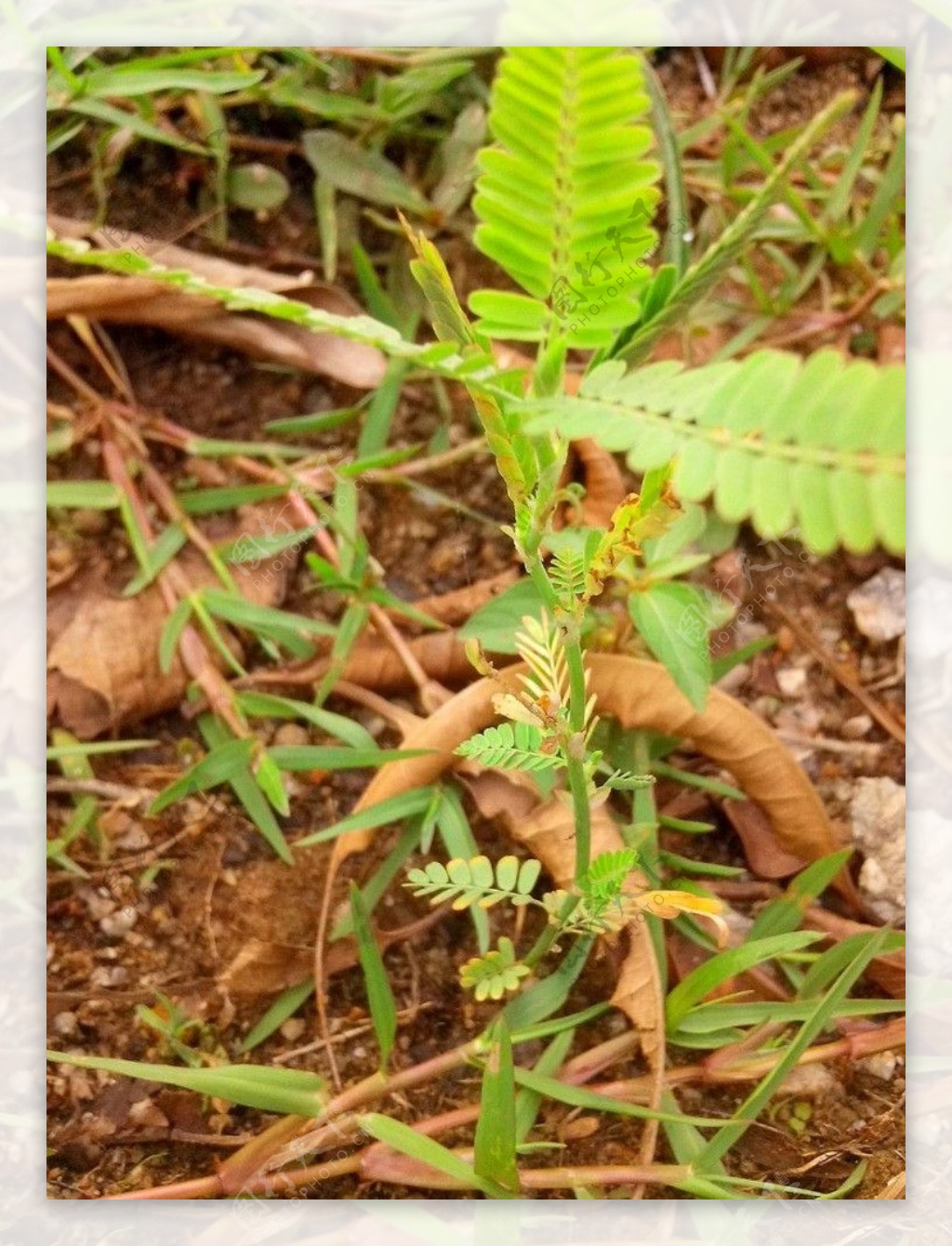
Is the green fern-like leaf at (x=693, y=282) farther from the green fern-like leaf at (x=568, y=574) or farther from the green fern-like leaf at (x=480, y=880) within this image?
the green fern-like leaf at (x=480, y=880)

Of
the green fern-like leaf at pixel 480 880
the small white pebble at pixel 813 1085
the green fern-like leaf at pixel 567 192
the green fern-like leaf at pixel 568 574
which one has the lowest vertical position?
the small white pebble at pixel 813 1085

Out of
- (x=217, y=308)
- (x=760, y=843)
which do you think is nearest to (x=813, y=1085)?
(x=760, y=843)

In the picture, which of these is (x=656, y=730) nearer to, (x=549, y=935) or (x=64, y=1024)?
(x=549, y=935)

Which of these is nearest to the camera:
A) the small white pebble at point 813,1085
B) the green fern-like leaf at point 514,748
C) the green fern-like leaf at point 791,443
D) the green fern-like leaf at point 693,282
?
the green fern-like leaf at point 791,443

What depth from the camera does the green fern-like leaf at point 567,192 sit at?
0.50 m

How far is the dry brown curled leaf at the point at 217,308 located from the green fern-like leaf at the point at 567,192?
1.07ft

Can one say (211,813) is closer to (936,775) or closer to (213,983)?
(213,983)

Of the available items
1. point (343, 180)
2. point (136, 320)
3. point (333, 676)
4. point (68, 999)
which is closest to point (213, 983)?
point (68, 999)

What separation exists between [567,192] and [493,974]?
46cm

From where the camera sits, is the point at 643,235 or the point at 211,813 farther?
the point at 211,813

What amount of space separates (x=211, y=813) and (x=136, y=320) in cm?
35

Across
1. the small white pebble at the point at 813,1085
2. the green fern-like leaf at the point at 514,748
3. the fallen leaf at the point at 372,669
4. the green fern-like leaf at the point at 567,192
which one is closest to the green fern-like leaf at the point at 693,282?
the green fern-like leaf at the point at 567,192

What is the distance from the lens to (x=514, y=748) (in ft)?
2.19

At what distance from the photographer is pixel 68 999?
808mm
